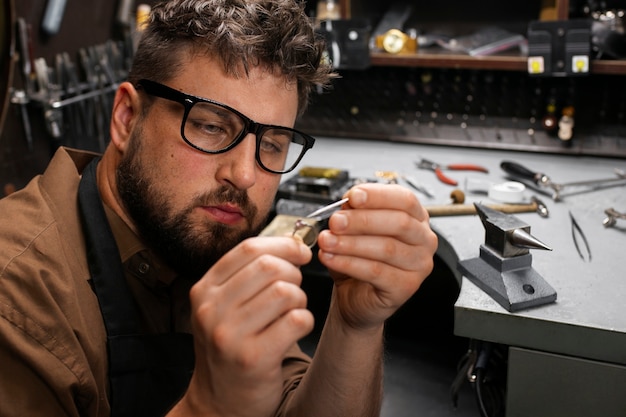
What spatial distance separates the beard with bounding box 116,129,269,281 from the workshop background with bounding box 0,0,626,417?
3.91 feet

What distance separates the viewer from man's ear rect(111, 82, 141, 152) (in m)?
1.33

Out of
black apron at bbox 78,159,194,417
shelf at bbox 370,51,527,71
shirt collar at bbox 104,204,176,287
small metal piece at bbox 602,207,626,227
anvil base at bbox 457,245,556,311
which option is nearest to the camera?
black apron at bbox 78,159,194,417

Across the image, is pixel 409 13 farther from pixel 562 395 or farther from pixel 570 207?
pixel 562 395

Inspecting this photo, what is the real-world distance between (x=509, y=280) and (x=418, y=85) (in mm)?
1570

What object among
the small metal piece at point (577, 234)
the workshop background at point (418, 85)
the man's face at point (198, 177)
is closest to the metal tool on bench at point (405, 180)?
the small metal piece at point (577, 234)

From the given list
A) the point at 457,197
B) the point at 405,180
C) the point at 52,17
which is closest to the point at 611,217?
the point at 457,197

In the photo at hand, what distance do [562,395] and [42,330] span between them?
1.01 metres

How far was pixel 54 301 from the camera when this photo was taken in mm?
1030

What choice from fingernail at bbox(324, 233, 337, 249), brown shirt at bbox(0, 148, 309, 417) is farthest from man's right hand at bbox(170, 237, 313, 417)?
brown shirt at bbox(0, 148, 309, 417)

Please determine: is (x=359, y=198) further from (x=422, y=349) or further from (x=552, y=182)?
(x=422, y=349)

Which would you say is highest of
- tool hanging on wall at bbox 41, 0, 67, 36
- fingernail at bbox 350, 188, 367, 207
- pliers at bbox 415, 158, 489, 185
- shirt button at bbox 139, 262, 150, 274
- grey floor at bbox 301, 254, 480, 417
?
tool hanging on wall at bbox 41, 0, 67, 36

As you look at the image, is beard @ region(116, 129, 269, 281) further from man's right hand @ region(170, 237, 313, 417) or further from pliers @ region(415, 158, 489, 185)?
pliers @ region(415, 158, 489, 185)

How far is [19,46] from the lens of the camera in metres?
2.50

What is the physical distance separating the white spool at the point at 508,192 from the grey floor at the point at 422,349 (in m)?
0.63
